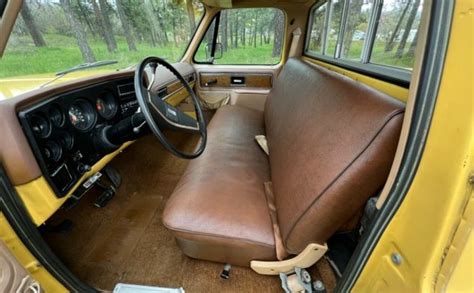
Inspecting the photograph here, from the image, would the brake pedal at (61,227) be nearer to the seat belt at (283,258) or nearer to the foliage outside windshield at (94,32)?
the foliage outside windshield at (94,32)

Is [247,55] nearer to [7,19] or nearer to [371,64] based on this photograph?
[371,64]

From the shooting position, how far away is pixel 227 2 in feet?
7.51

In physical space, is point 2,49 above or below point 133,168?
above

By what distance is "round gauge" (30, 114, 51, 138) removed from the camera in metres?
0.94

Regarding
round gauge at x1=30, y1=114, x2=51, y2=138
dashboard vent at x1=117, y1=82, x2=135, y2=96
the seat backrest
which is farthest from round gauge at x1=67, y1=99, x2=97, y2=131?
the seat backrest

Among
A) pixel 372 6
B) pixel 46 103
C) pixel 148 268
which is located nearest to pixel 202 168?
pixel 148 268

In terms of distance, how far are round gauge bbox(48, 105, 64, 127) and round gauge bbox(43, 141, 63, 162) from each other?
9cm

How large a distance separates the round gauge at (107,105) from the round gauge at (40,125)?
1.12 ft

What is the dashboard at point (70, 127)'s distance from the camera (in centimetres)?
94

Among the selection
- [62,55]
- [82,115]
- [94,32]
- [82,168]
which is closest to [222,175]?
[82,168]

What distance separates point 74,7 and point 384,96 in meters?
2.05

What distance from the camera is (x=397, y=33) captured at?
113 cm

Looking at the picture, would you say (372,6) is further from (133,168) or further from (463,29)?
(133,168)

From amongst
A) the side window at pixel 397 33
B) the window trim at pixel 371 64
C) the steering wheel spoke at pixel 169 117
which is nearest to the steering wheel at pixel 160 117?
the steering wheel spoke at pixel 169 117
